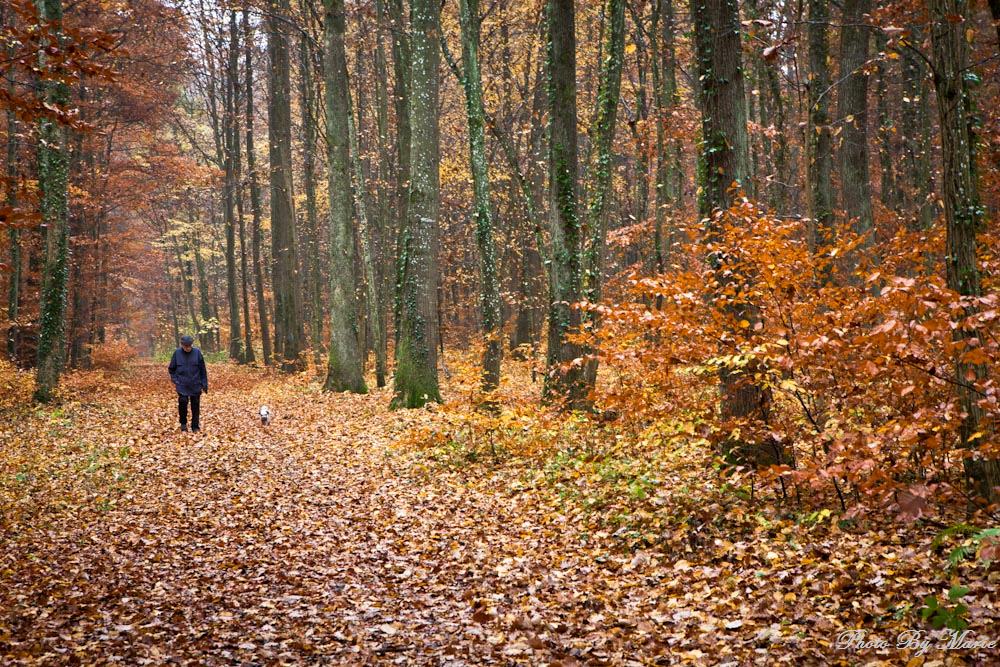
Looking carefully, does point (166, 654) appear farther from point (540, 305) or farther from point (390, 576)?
point (540, 305)

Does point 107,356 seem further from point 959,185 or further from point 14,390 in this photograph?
point 959,185

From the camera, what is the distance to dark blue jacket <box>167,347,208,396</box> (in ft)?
47.2

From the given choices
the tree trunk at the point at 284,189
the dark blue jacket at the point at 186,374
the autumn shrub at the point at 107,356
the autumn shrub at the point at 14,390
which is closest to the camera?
the dark blue jacket at the point at 186,374

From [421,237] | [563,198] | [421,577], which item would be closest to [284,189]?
[421,237]

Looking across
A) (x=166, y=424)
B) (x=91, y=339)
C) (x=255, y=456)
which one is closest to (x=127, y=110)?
(x=91, y=339)

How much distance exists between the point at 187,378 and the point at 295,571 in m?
8.83

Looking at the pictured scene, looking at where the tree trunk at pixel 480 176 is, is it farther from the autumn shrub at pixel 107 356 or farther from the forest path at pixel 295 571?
the autumn shrub at pixel 107 356

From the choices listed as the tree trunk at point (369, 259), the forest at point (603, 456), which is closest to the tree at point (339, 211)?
the tree trunk at point (369, 259)

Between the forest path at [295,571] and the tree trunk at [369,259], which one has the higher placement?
the tree trunk at [369,259]

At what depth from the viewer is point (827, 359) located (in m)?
5.96

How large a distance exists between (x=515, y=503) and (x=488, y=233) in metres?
8.67

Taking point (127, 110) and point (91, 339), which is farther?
point (91, 339)

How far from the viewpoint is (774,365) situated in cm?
627

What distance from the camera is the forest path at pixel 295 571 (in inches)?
201
